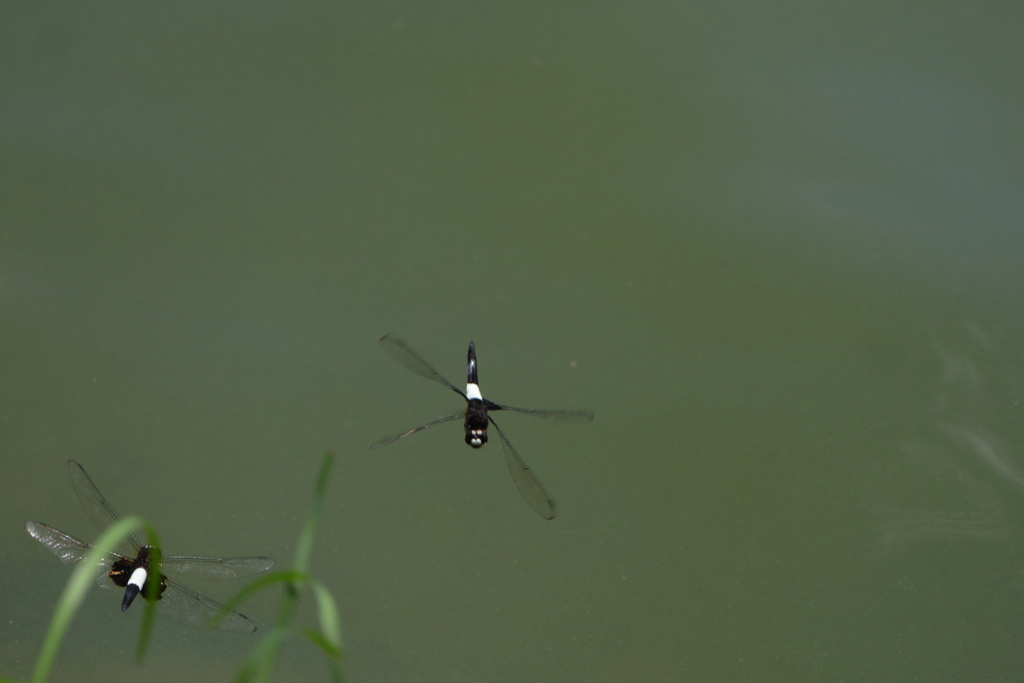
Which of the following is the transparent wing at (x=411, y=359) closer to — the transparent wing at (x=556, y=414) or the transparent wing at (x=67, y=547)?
the transparent wing at (x=556, y=414)

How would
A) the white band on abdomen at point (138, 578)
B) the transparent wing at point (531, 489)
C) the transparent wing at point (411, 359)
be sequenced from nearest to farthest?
1. the white band on abdomen at point (138, 578)
2. the transparent wing at point (531, 489)
3. the transparent wing at point (411, 359)

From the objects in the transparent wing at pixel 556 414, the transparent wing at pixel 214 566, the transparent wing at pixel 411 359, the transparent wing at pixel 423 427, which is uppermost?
the transparent wing at pixel 411 359

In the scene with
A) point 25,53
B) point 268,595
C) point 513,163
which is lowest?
point 268,595

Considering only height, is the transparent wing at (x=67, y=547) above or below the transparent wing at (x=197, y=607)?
above

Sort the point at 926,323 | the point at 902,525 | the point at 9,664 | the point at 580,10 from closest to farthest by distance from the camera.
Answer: the point at 9,664, the point at 902,525, the point at 926,323, the point at 580,10

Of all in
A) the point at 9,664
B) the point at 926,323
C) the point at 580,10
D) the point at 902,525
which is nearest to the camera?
the point at 9,664

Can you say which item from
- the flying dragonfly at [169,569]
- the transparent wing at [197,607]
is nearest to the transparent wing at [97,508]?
the flying dragonfly at [169,569]

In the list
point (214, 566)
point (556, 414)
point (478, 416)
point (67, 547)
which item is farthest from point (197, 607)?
point (556, 414)

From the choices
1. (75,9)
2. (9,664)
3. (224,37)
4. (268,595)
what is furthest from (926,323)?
(75,9)

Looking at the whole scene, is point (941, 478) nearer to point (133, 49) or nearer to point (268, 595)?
point (268, 595)
